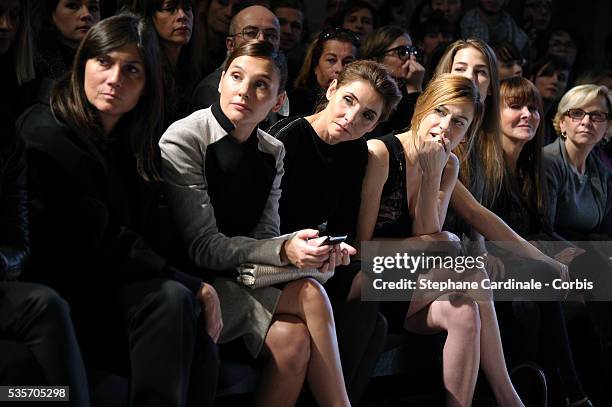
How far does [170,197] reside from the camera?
2361 millimetres

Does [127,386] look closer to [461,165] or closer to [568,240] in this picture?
[461,165]

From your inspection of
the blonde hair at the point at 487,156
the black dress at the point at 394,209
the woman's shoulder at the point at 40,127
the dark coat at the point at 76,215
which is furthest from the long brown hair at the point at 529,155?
the woman's shoulder at the point at 40,127

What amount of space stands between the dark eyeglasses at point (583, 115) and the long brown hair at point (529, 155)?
32 cm

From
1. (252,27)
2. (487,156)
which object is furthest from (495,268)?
(252,27)

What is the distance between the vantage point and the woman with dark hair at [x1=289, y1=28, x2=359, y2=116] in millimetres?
3410

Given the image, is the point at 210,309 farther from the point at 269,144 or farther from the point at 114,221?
the point at 269,144

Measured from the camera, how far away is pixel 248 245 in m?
2.35

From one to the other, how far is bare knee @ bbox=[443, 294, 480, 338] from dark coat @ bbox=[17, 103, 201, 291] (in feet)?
2.67

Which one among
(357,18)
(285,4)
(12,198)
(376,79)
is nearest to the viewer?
(12,198)

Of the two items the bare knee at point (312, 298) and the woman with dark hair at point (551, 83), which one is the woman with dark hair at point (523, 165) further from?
the bare knee at point (312, 298)

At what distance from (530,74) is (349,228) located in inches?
77.6

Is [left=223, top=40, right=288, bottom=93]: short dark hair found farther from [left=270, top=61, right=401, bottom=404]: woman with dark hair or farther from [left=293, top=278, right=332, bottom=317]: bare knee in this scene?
[left=293, top=278, right=332, bottom=317]: bare knee

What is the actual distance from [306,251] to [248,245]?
15 cm

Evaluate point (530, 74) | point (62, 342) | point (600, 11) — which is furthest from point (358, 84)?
point (600, 11)
